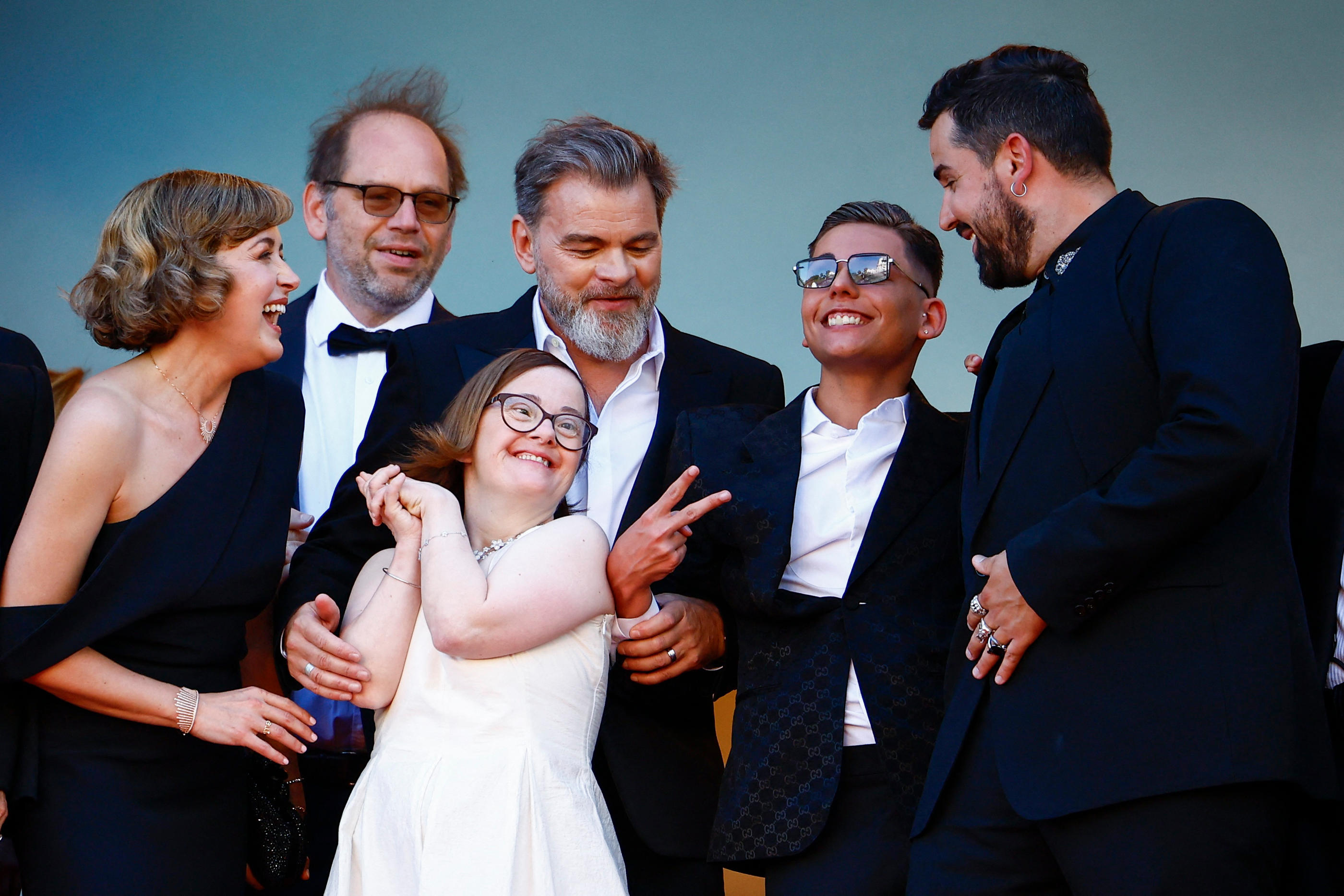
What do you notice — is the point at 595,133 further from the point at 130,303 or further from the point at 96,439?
the point at 96,439

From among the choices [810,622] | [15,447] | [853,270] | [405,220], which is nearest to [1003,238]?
[853,270]

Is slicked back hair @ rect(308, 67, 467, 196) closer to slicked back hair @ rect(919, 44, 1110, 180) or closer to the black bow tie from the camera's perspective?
the black bow tie

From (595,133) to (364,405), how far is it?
3.40 feet

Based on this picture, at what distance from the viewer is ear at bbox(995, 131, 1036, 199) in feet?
8.17

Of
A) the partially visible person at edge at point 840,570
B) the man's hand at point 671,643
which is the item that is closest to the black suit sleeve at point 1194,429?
the partially visible person at edge at point 840,570

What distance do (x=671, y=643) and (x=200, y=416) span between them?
3.47ft

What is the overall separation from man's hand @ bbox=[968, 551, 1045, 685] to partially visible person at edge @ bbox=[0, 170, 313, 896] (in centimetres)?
126

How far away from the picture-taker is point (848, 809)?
248 cm

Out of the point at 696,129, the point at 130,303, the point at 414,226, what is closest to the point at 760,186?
the point at 696,129

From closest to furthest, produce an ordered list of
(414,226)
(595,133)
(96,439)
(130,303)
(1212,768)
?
(1212,768), (96,439), (130,303), (595,133), (414,226)

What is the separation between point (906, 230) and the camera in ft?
9.75

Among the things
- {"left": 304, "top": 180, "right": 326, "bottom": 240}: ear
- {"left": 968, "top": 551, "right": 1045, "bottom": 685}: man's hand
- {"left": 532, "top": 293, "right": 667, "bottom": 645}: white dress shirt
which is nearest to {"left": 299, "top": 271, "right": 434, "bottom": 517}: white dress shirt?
{"left": 304, "top": 180, "right": 326, "bottom": 240}: ear

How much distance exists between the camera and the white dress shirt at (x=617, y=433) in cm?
299

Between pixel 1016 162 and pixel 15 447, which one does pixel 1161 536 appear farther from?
pixel 15 447
